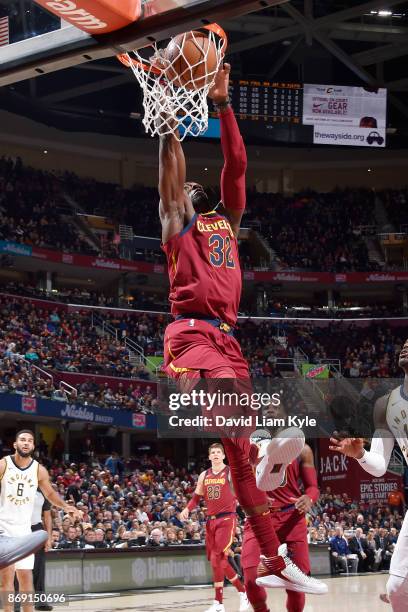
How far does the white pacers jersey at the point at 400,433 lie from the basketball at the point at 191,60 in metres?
2.42

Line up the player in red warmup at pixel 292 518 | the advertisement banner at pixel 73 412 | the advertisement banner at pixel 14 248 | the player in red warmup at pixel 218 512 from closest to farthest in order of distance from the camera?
1. the player in red warmup at pixel 292 518
2. the player in red warmup at pixel 218 512
3. the advertisement banner at pixel 73 412
4. the advertisement banner at pixel 14 248

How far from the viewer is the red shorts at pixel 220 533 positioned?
566 inches

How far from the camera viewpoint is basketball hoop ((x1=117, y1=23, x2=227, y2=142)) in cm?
621

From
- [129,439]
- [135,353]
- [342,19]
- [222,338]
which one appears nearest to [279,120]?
[342,19]

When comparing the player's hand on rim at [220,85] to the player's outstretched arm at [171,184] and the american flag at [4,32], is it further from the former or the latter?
the american flag at [4,32]

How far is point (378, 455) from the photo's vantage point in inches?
242

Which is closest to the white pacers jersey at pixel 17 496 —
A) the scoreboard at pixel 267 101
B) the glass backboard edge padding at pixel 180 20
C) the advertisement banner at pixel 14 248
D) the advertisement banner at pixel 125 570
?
the advertisement banner at pixel 125 570

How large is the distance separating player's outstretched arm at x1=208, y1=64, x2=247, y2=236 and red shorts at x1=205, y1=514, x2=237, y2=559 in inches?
332

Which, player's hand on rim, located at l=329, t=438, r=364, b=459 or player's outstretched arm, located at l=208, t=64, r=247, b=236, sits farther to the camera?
player's outstretched arm, located at l=208, t=64, r=247, b=236

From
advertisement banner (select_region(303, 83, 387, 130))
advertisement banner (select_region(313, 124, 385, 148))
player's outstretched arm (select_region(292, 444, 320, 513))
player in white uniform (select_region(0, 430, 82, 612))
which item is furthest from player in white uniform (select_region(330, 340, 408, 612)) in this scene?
advertisement banner (select_region(313, 124, 385, 148))

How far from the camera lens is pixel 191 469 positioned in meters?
29.5

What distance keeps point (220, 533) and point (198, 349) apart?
8.76m

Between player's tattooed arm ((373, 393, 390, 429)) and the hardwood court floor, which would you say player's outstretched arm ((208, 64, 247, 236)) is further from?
the hardwood court floor

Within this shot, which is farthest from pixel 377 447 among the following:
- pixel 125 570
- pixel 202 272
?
pixel 125 570
